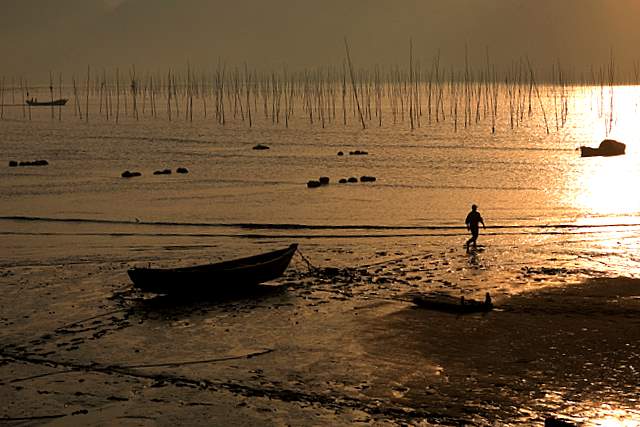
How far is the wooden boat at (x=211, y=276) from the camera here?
21.5m

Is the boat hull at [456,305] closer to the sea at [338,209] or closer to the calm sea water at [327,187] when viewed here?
the sea at [338,209]

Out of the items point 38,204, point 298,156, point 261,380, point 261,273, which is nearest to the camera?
point 261,380

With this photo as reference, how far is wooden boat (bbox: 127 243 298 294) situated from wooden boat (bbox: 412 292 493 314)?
167 inches

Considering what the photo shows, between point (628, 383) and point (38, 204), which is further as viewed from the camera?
point (38, 204)

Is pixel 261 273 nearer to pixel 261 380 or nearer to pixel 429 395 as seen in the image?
pixel 261 380

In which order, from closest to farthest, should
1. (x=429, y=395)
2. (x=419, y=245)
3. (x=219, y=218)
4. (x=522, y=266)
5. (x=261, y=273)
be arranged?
(x=429, y=395) < (x=261, y=273) < (x=522, y=266) < (x=419, y=245) < (x=219, y=218)

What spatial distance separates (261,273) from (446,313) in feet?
16.7

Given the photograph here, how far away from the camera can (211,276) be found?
71.9ft

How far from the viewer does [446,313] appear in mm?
19797

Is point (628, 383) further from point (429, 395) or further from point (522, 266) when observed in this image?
point (522, 266)

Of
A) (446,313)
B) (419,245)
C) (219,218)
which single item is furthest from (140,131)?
(446,313)

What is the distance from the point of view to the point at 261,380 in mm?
16172

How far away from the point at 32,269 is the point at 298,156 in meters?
45.2

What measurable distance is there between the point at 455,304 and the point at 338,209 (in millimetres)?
19216
